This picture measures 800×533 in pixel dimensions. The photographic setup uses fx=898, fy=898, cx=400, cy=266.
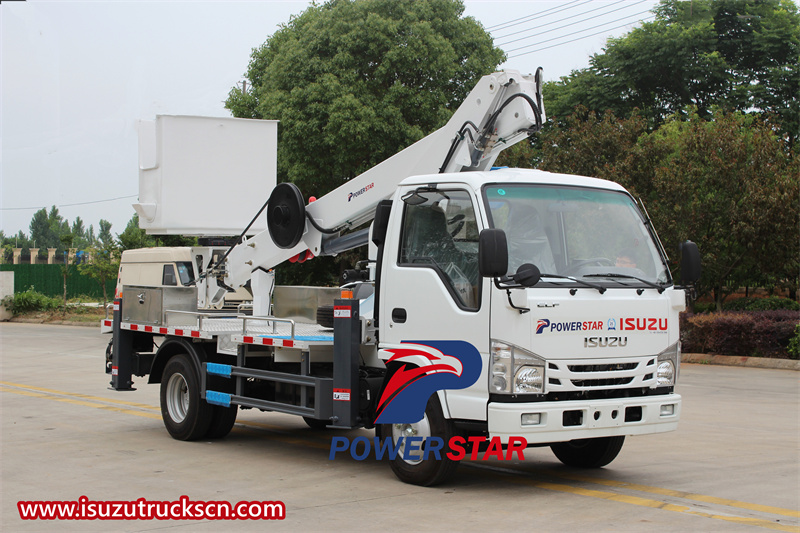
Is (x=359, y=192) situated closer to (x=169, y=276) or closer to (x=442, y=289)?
(x=442, y=289)

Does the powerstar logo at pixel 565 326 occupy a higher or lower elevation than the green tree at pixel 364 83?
lower

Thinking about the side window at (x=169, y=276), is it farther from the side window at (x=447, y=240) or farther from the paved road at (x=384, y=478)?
the side window at (x=447, y=240)

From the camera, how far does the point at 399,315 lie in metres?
7.80

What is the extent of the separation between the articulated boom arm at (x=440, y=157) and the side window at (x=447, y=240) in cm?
102

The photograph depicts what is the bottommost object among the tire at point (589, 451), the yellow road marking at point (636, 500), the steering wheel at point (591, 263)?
the yellow road marking at point (636, 500)

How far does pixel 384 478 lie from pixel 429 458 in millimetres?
813

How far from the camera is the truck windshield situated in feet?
24.0

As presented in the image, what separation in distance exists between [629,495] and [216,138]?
718 cm

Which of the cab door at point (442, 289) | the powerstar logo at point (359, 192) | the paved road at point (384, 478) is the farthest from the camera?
the powerstar logo at point (359, 192)

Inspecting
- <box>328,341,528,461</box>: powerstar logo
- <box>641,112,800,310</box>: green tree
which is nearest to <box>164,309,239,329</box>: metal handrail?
<box>328,341,528,461</box>: powerstar logo

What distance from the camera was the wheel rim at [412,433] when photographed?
741 centimetres

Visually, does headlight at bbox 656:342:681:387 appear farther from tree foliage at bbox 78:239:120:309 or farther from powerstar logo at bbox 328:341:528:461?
tree foliage at bbox 78:239:120:309

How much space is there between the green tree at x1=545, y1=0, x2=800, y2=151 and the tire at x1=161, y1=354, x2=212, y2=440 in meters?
27.7

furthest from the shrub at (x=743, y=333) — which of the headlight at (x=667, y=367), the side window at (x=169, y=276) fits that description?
the headlight at (x=667, y=367)
